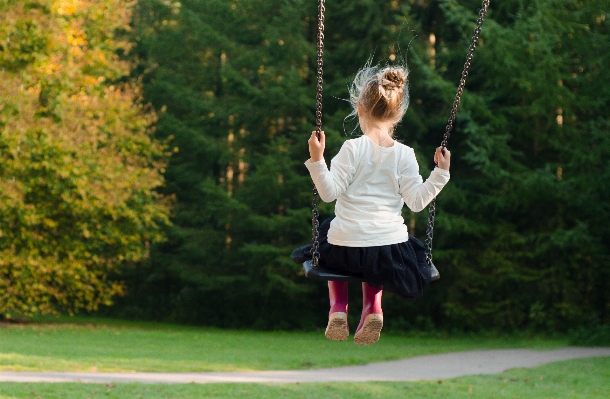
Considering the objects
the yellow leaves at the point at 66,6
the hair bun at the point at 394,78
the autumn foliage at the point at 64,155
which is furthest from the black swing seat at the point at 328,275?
the yellow leaves at the point at 66,6

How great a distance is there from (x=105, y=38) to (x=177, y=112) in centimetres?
348

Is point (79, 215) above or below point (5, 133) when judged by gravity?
below

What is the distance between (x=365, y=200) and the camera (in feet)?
13.8

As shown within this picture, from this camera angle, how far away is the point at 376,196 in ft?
13.9

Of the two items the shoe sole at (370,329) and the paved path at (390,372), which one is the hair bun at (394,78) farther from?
the paved path at (390,372)

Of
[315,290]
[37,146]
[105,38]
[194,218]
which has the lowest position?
[315,290]

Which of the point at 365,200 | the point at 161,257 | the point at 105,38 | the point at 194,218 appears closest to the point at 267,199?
the point at 194,218

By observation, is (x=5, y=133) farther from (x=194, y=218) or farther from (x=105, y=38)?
(x=194, y=218)

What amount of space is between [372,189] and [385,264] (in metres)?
0.36

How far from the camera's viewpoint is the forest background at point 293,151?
15.7 meters

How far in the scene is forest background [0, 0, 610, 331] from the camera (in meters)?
15.7

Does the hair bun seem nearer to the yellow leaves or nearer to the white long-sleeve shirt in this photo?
the white long-sleeve shirt

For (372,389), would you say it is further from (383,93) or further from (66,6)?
(66,6)

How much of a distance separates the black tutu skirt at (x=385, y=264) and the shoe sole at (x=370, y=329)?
0.16 m
